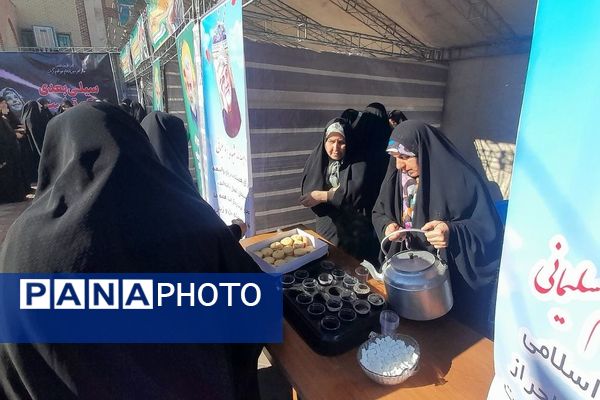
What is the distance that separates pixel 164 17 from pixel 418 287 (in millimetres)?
3787

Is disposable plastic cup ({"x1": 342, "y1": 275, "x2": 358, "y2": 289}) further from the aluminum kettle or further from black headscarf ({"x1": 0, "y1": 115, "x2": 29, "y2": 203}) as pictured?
black headscarf ({"x1": 0, "y1": 115, "x2": 29, "y2": 203})

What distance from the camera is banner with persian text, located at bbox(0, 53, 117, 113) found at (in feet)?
29.4

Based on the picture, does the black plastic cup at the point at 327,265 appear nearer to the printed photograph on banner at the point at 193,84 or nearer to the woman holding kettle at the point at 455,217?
the woman holding kettle at the point at 455,217

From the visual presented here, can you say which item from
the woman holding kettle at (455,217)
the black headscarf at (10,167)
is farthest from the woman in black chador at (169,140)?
the black headscarf at (10,167)

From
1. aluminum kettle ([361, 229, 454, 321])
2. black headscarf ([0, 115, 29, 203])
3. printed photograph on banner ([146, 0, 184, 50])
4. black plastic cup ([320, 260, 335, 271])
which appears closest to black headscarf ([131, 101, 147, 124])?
black headscarf ([0, 115, 29, 203])

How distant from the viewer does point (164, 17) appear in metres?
3.51

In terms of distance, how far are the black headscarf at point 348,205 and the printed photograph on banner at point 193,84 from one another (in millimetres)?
905

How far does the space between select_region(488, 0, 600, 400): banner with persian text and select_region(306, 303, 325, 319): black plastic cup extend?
1.92ft

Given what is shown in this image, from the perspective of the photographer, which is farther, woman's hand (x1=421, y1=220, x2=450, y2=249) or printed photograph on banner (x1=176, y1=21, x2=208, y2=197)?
printed photograph on banner (x1=176, y1=21, x2=208, y2=197)

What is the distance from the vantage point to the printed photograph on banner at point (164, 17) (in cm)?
288

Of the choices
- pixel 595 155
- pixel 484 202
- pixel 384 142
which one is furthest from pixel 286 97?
pixel 595 155

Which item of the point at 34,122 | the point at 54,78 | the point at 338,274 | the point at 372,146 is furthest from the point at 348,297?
the point at 54,78

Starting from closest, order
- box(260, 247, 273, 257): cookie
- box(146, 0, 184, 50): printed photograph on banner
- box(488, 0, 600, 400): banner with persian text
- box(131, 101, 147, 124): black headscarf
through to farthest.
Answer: box(488, 0, 600, 400): banner with persian text, box(260, 247, 273, 257): cookie, box(146, 0, 184, 50): printed photograph on banner, box(131, 101, 147, 124): black headscarf

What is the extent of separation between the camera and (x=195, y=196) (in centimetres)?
103
